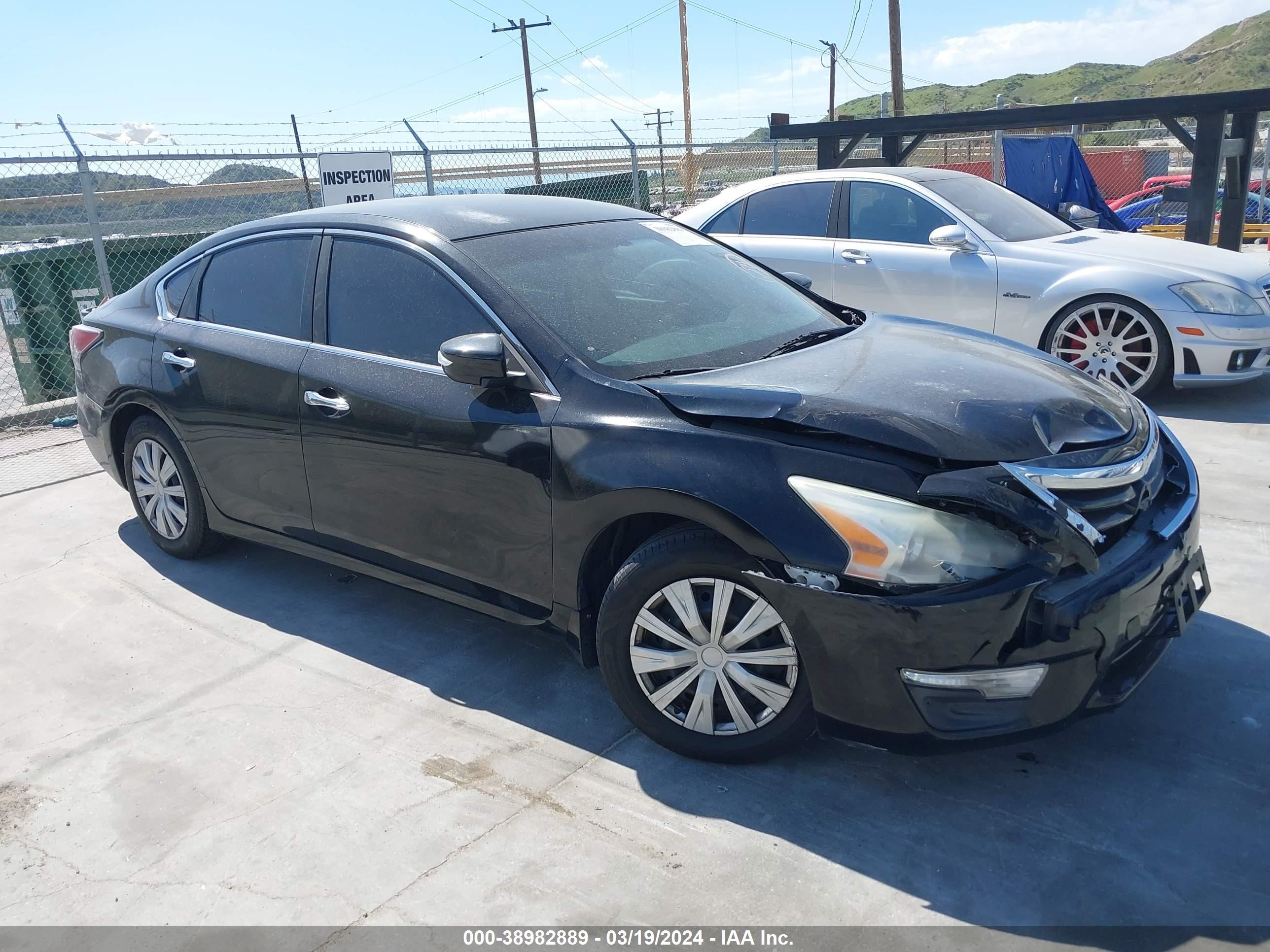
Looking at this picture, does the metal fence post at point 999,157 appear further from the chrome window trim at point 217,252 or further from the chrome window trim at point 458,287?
the chrome window trim at point 458,287

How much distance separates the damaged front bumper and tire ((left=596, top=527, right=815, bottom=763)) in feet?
0.37

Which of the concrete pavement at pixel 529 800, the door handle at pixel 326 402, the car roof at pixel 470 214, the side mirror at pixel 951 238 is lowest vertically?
the concrete pavement at pixel 529 800

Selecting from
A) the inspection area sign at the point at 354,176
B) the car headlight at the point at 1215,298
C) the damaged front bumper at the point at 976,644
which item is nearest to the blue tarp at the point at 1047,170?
the car headlight at the point at 1215,298

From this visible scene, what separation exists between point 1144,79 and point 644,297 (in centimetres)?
15397

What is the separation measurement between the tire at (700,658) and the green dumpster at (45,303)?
7.66 m

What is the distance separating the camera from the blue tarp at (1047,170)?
14242 millimetres

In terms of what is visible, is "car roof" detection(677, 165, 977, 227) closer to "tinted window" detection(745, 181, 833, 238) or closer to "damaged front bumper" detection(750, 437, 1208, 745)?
"tinted window" detection(745, 181, 833, 238)

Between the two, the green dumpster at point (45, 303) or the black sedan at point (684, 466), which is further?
the green dumpster at point (45, 303)

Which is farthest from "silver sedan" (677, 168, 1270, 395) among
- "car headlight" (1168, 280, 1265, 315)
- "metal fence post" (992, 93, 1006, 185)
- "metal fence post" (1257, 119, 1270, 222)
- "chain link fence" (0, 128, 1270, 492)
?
"metal fence post" (1257, 119, 1270, 222)

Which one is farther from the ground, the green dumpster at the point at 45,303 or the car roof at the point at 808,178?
the car roof at the point at 808,178

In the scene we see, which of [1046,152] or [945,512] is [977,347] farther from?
[1046,152]

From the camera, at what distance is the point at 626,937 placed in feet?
8.05

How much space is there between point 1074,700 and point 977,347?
1.43m

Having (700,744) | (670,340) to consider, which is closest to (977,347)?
(670,340)
